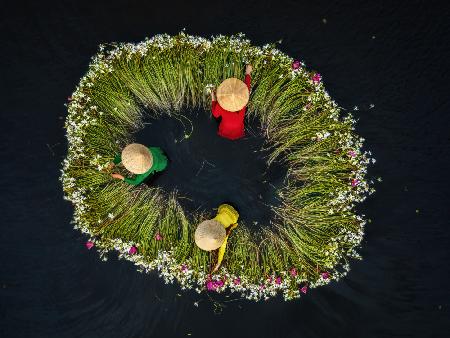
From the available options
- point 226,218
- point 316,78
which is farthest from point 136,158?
point 316,78

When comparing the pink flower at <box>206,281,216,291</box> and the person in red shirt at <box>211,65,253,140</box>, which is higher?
the person in red shirt at <box>211,65,253,140</box>

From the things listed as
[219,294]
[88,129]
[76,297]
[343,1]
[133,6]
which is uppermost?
[343,1]

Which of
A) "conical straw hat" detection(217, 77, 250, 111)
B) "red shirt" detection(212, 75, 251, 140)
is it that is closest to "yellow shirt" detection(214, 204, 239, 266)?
"red shirt" detection(212, 75, 251, 140)

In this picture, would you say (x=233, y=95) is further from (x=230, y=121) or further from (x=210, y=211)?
(x=210, y=211)

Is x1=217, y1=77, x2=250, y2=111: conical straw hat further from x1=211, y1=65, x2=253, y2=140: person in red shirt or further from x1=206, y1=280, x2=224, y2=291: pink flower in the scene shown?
x1=206, y1=280, x2=224, y2=291: pink flower

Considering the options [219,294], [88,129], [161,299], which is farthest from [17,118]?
[219,294]

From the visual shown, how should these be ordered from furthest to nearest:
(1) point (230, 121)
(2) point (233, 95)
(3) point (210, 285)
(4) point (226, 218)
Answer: (3) point (210, 285)
(4) point (226, 218)
(1) point (230, 121)
(2) point (233, 95)

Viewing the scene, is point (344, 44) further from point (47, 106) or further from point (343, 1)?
point (47, 106)
